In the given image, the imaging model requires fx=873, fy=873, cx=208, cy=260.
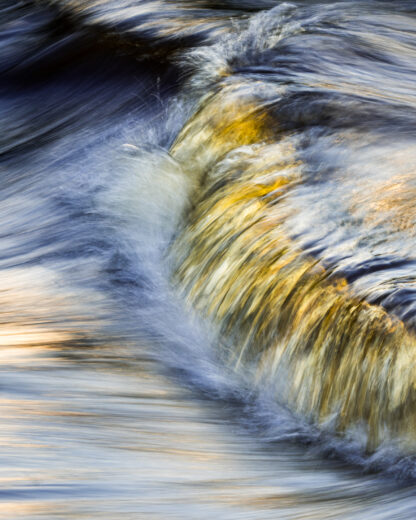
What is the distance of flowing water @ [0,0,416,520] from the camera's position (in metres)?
2.46

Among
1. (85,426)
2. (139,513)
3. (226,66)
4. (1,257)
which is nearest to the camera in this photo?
(139,513)

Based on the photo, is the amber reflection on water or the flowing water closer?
the amber reflection on water

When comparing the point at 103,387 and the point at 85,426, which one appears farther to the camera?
the point at 103,387

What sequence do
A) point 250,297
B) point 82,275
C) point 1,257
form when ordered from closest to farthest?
point 250,297 < point 82,275 < point 1,257

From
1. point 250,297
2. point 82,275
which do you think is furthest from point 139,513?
point 82,275

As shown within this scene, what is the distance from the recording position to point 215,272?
134 inches

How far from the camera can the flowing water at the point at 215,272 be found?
2455 millimetres

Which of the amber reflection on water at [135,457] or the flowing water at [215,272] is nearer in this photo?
the amber reflection on water at [135,457]

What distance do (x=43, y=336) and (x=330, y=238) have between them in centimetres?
109

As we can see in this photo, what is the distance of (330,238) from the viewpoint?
3102 millimetres

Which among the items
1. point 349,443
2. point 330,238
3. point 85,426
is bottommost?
point 349,443

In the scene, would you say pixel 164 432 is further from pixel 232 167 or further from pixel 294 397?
pixel 232 167

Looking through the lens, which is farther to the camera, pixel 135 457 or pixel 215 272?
pixel 215 272

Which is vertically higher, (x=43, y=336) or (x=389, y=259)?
(x=389, y=259)
